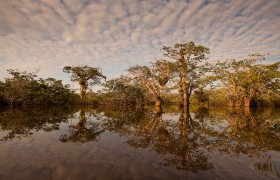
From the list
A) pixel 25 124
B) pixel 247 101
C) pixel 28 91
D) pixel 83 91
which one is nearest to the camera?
pixel 25 124

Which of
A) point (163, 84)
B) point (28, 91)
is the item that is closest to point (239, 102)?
point (163, 84)

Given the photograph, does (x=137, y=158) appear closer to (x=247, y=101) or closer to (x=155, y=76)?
(x=155, y=76)

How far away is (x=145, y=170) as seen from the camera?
181 inches

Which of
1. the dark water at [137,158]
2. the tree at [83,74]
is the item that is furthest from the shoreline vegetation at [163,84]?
the dark water at [137,158]

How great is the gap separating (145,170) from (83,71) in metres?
46.3

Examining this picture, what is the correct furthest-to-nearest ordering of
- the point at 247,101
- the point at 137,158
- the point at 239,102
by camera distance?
the point at 239,102, the point at 247,101, the point at 137,158

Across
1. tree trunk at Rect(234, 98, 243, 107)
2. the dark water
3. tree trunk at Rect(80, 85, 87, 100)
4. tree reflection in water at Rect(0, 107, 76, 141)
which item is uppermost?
tree trunk at Rect(80, 85, 87, 100)

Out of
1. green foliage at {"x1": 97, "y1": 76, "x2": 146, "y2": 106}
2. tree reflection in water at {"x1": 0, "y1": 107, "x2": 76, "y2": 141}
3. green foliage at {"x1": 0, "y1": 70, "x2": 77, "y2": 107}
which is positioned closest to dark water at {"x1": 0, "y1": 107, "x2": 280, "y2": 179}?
tree reflection in water at {"x1": 0, "y1": 107, "x2": 76, "y2": 141}

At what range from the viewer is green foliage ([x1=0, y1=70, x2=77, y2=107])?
2911 centimetres

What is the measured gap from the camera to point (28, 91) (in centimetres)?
2970

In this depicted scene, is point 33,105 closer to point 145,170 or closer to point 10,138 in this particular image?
point 10,138

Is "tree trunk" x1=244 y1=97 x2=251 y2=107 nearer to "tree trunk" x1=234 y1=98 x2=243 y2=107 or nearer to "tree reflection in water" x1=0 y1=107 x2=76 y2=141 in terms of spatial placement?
"tree trunk" x1=234 y1=98 x2=243 y2=107

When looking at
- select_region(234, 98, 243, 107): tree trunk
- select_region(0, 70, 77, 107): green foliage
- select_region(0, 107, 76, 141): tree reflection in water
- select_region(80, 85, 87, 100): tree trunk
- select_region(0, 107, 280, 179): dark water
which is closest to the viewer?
select_region(0, 107, 280, 179): dark water

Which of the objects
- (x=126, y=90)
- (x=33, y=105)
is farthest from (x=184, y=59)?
(x=33, y=105)
